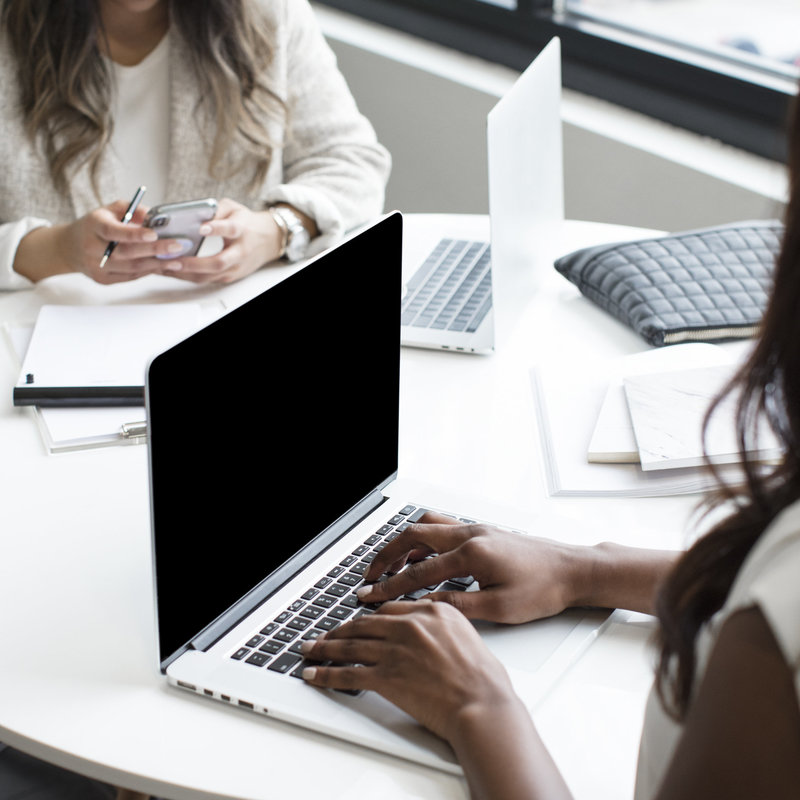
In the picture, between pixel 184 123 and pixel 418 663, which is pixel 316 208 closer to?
pixel 184 123

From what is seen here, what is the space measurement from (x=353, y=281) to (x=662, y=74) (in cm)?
152

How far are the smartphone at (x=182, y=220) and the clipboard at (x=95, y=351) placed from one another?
Answer: 3.5 inches

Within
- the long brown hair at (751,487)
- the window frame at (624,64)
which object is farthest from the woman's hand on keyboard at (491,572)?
the window frame at (624,64)

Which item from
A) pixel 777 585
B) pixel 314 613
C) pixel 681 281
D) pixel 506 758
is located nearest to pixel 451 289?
pixel 681 281

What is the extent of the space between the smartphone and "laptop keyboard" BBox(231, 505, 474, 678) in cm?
60

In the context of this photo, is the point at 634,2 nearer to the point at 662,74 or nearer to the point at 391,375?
the point at 662,74

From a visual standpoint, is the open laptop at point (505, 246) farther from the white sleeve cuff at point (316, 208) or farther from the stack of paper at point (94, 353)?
the stack of paper at point (94, 353)

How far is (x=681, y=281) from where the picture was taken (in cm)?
134

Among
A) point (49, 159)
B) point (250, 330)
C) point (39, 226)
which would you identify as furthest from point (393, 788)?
point (49, 159)

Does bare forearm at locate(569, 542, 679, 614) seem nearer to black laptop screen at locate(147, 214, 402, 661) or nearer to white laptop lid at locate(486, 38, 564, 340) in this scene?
black laptop screen at locate(147, 214, 402, 661)

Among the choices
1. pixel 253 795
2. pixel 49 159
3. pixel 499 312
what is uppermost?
pixel 49 159

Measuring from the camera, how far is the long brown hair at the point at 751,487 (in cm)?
49

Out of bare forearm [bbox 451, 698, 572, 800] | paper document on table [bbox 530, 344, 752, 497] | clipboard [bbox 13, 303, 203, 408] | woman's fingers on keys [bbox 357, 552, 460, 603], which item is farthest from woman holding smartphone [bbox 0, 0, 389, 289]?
bare forearm [bbox 451, 698, 572, 800]

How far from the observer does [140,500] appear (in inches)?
39.9
